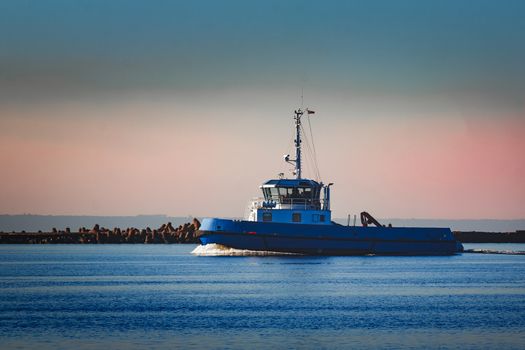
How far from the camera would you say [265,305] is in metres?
47.6

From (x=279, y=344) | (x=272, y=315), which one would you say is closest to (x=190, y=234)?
(x=272, y=315)

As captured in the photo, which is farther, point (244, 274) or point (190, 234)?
point (190, 234)

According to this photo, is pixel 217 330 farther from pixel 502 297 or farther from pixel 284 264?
pixel 284 264

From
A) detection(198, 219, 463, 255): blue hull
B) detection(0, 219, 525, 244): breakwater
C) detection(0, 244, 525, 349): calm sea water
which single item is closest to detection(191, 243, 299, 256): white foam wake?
detection(0, 244, 525, 349): calm sea water

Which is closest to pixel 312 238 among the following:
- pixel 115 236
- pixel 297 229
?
pixel 297 229

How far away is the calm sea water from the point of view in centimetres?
3659

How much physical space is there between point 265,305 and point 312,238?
29.6m

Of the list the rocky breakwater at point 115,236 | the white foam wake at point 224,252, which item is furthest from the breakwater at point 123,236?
the white foam wake at point 224,252

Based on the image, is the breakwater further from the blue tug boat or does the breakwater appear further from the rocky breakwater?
the blue tug boat

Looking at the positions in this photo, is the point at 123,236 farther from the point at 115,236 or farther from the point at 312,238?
A: the point at 312,238

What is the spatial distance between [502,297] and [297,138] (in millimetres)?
28154

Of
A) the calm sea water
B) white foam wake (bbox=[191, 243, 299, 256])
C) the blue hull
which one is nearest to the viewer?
the calm sea water

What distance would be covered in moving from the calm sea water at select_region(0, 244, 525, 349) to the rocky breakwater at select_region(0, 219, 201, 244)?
48361 mm

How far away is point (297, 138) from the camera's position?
7812 cm
